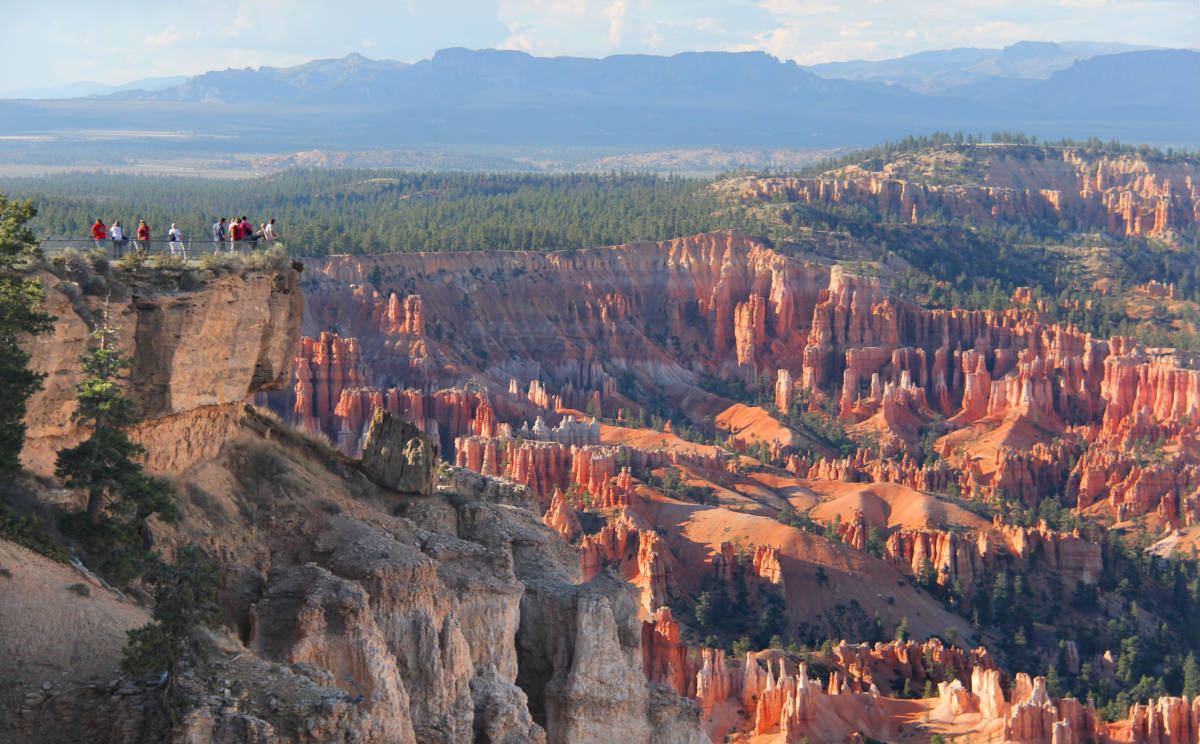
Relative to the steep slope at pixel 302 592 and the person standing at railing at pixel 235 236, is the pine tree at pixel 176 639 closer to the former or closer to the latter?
the steep slope at pixel 302 592

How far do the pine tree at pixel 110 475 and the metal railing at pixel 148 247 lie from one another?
2427mm

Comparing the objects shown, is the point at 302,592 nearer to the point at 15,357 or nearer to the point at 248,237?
the point at 15,357

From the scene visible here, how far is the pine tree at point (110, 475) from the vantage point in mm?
23984

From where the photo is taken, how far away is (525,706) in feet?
88.6

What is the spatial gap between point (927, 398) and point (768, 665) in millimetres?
71531

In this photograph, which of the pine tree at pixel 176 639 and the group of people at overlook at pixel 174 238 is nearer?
the pine tree at pixel 176 639

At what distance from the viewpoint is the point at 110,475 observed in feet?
80.4

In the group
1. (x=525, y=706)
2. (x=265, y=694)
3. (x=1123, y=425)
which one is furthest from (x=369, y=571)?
(x=1123, y=425)

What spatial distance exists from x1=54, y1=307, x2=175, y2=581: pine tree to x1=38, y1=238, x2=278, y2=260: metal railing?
7.96 ft

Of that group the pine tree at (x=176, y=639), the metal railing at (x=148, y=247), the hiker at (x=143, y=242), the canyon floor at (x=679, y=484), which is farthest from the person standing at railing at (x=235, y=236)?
the pine tree at (x=176, y=639)

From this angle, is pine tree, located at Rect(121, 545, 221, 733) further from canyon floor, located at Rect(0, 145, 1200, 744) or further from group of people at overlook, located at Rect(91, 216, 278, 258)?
→ group of people at overlook, located at Rect(91, 216, 278, 258)

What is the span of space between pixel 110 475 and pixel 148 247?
18.4ft

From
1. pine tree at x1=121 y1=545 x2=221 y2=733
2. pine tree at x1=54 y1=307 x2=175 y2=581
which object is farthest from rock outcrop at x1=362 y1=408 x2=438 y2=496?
pine tree at x1=121 y1=545 x2=221 y2=733

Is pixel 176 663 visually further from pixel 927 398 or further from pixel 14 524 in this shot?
pixel 927 398
